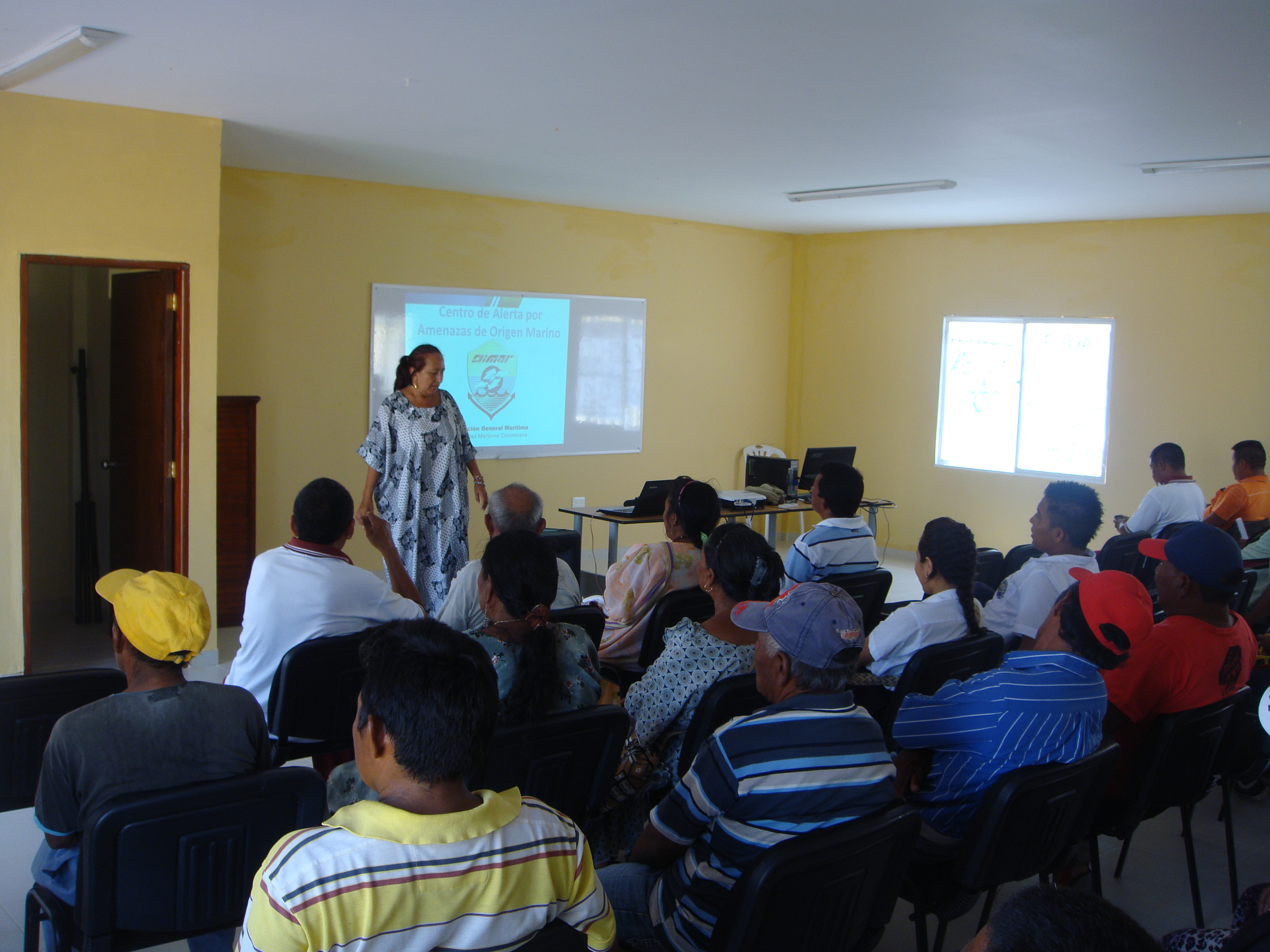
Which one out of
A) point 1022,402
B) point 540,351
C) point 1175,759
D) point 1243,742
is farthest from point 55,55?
point 1022,402

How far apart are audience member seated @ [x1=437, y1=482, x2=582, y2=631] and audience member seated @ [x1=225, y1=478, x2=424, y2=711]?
0.43 ft

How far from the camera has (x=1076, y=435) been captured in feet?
25.2

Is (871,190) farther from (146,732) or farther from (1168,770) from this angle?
(146,732)

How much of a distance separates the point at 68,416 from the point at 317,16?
375 cm

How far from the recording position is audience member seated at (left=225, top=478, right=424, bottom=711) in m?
2.75

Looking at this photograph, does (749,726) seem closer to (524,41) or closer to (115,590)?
(115,590)

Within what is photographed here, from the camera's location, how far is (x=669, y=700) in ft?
7.64

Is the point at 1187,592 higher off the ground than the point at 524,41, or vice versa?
the point at 524,41

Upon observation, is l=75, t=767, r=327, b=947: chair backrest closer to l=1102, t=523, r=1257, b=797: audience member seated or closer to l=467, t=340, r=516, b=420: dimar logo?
l=1102, t=523, r=1257, b=797: audience member seated

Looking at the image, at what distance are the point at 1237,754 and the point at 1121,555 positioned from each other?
Answer: 1914 mm

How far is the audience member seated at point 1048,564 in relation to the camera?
330cm

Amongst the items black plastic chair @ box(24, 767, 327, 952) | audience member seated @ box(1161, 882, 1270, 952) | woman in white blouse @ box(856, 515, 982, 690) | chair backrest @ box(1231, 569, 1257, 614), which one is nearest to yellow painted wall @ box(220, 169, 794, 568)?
woman in white blouse @ box(856, 515, 982, 690)

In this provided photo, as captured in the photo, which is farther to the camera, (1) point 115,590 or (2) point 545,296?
(2) point 545,296

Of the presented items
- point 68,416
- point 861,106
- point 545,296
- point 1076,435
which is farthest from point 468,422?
point 1076,435
